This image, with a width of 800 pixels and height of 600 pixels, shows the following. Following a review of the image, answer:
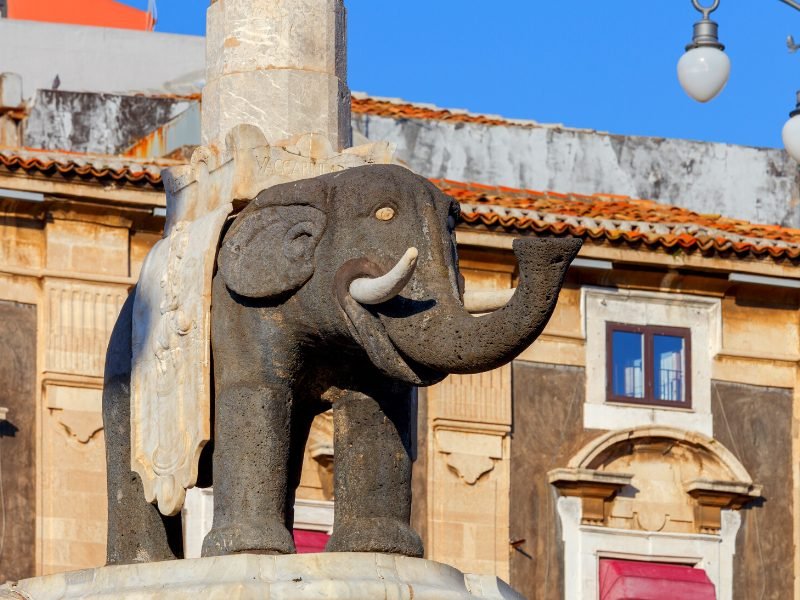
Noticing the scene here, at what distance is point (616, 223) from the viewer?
30.8 metres

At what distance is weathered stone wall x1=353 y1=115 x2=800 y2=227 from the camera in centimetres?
3544

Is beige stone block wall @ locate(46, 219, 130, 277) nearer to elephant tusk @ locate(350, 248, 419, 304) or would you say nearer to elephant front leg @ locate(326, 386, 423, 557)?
elephant front leg @ locate(326, 386, 423, 557)

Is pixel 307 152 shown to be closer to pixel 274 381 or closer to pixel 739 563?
pixel 274 381

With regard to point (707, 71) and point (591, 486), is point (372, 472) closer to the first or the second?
point (707, 71)

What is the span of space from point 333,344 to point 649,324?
17.6 meters

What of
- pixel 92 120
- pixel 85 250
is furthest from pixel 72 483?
pixel 92 120

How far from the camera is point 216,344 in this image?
14.1 metres

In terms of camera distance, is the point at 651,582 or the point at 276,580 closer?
the point at 276,580

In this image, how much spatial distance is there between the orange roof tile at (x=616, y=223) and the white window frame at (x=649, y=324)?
630 mm

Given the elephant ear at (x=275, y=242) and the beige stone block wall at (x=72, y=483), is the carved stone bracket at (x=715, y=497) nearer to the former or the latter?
the beige stone block wall at (x=72, y=483)

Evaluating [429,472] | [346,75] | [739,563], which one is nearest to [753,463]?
[739,563]

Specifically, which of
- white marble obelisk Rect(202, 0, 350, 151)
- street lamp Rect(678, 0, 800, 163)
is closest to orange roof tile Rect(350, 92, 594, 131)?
street lamp Rect(678, 0, 800, 163)

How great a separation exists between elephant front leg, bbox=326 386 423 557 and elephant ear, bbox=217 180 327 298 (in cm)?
61

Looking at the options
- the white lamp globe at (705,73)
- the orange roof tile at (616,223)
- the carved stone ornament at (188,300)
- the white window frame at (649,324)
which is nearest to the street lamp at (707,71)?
the white lamp globe at (705,73)
